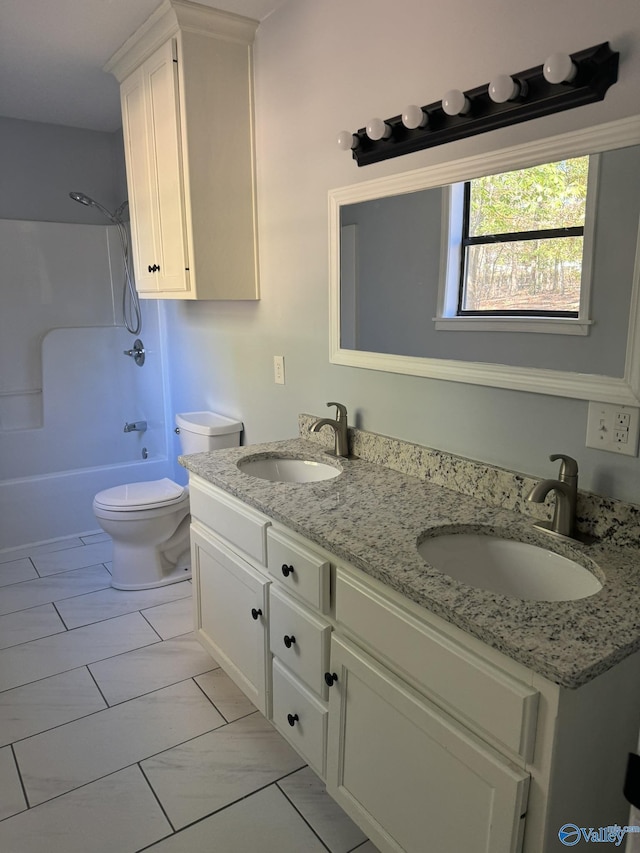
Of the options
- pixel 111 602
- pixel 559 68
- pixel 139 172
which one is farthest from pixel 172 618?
pixel 559 68

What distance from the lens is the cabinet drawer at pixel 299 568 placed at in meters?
1.53

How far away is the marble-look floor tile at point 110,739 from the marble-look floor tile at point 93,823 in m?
0.05

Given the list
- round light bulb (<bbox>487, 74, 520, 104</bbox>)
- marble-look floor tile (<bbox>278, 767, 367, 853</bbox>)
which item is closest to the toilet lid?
marble-look floor tile (<bbox>278, 767, 367, 853</bbox>)

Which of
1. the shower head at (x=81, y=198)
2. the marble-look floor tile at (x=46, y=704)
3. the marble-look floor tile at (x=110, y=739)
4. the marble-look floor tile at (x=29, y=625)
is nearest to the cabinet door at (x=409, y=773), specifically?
the marble-look floor tile at (x=110, y=739)

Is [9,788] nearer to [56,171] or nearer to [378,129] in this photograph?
Answer: [378,129]

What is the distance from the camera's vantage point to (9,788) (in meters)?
1.79

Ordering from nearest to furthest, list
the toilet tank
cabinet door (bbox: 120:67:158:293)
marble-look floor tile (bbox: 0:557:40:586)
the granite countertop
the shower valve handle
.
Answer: the granite countertop → cabinet door (bbox: 120:67:158:293) → the toilet tank → marble-look floor tile (bbox: 0:557:40:586) → the shower valve handle

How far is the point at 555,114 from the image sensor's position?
4.59ft

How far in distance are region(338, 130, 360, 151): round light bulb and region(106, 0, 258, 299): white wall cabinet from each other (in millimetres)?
763

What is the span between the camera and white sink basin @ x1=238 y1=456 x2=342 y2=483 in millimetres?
2174

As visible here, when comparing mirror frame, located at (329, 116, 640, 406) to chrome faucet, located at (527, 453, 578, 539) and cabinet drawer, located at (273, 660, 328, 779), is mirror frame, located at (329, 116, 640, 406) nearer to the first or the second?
chrome faucet, located at (527, 453, 578, 539)

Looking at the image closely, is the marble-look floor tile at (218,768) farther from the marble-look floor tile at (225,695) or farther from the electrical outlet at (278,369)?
the electrical outlet at (278,369)

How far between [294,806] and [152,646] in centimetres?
100

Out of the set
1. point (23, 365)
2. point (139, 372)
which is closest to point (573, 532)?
point (139, 372)
